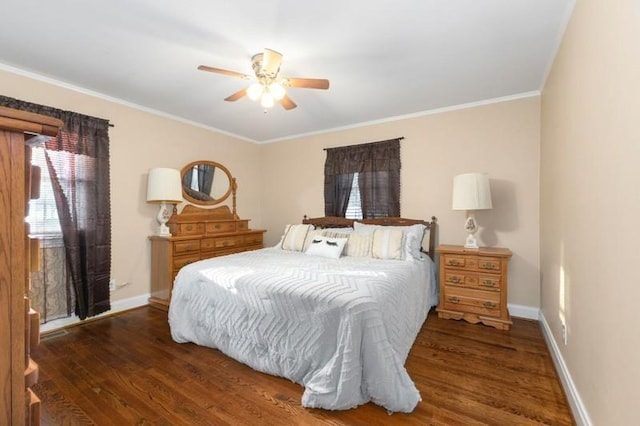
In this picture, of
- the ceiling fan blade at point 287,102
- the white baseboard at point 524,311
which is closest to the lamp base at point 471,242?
the white baseboard at point 524,311

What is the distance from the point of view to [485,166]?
3.30m

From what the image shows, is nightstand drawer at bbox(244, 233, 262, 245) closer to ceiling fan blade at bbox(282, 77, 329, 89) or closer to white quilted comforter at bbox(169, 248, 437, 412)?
white quilted comforter at bbox(169, 248, 437, 412)

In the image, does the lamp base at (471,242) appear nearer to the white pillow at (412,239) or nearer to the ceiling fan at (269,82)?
the white pillow at (412,239)

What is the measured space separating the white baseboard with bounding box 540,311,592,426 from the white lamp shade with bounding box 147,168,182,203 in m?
3.77

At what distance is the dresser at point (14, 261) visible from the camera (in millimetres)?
529

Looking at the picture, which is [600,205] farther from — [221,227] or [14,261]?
[221,227]

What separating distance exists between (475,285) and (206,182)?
3.62 meters

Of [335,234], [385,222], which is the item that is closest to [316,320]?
[335,234]

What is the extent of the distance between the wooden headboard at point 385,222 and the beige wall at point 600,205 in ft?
4.73

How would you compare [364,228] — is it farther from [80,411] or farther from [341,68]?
[80,411]

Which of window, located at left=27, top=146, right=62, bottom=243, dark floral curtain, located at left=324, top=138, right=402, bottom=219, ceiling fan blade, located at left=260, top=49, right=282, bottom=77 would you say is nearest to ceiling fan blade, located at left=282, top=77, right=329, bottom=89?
ceiling fan blade, located at left=260, top=49, right=282, bottom=77

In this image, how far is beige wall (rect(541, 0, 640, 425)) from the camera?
1.05 meters

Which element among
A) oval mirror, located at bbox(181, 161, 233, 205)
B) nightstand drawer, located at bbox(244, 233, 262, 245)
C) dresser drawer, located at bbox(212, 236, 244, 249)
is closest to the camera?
dresser drawer, located at bbox(212, 236, 244, 249)

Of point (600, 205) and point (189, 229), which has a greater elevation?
point (600, 205)
